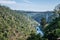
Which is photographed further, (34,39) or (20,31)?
(20,31)

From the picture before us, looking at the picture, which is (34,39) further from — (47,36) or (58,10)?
(58,10)

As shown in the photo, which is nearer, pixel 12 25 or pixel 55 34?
pixel 55 34

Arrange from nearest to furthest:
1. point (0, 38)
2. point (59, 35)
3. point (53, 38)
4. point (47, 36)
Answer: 1. point (59, 35)
2. point (53, 38)
3. point (47, 36)
4. point (0, 38)

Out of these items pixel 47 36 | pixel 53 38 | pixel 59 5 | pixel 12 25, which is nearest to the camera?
pixel 53 38

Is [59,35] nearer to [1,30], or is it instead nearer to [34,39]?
[34,39]

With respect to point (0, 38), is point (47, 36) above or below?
above

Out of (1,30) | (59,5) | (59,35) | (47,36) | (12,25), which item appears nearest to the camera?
(59,35)

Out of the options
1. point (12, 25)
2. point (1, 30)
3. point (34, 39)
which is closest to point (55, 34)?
point (34, 39)

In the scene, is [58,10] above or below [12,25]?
above

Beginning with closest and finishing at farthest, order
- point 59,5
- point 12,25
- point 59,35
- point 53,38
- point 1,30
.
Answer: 1. point 59,35
2. point 53,38
3. point 1,30
4. point 59,5
5. point 12,25

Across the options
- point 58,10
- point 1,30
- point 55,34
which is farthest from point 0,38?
point 55,34
